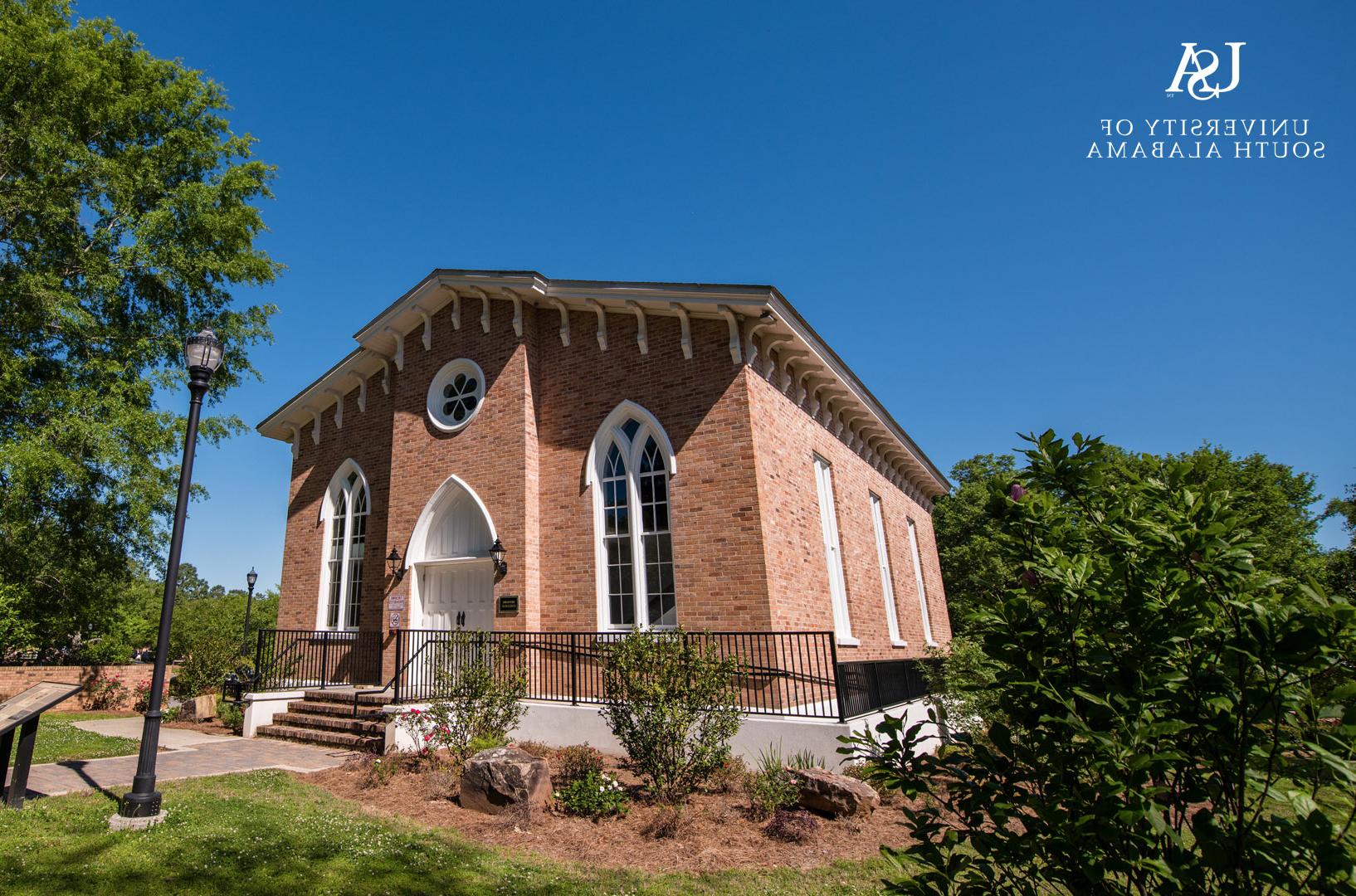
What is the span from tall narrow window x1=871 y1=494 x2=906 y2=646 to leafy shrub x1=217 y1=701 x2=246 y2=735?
550 inches

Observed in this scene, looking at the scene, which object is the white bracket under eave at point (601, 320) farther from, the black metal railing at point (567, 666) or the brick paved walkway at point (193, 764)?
the brick paved walkway at point (193, 764)

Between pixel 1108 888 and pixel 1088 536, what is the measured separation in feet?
3.72

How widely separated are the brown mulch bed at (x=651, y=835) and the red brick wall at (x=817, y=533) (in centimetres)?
347

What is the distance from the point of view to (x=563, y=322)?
13.2 m

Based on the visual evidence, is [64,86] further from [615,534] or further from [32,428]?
[615,534]

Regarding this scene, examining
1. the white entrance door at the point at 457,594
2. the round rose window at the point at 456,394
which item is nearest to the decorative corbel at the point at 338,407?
the round rose window at the point at 456,394

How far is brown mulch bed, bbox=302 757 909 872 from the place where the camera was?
6.18m

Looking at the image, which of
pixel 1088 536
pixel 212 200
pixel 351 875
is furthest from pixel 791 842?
pixel 212 200

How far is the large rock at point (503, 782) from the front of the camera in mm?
7336

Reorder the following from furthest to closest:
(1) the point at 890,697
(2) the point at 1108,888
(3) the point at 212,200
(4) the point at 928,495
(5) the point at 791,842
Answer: (4) the point at 928,495, (3) the point at 212,200, (1) the point at 890,697, (5) the point at 791,842, (2) the point at 1108,888

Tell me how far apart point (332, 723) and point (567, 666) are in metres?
4.14

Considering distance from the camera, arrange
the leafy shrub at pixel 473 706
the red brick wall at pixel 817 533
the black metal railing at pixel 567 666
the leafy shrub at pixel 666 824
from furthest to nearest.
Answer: the red brick wall at pixel 817 533 → the black metal railing at pixel 567 666 → the leafy shrub at pixel 473 706 → the leafy shrub at pixel 666 824

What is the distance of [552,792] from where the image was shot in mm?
7941

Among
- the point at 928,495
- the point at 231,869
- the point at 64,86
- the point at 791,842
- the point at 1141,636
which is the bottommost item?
the point at 791,842
